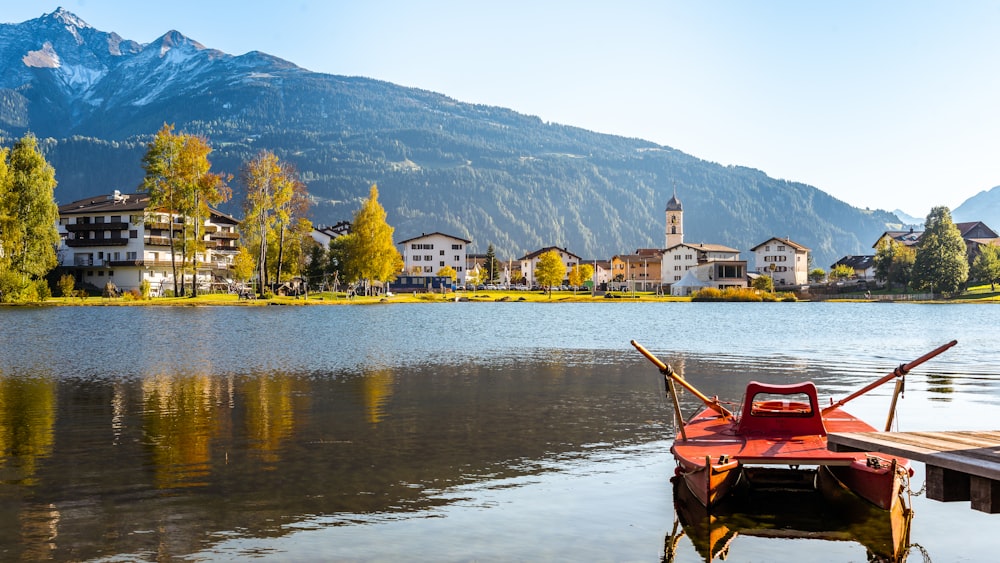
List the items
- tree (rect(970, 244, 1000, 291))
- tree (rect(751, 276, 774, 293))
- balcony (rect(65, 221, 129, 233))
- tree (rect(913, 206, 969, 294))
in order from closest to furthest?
balcony (rect(65, 221, 129, 233))
tree (rect(913, 206, 969, 294))
tree (rect(970, 244, 1000, 291))
tree (rect(751, 276, 774, 293))

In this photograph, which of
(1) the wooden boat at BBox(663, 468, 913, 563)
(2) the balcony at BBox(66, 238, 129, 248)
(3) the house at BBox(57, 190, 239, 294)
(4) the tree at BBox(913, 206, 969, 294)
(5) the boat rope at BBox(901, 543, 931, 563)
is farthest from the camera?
(4) the tree at BBox(913, 206, 969, 294)

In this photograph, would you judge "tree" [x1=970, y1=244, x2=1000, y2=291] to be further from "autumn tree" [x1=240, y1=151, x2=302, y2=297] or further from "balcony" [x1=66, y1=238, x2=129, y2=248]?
"balcony" [x1=66, y1=238, x2=129, y2=248]

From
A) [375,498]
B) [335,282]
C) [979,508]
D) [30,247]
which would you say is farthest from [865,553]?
[335,282]

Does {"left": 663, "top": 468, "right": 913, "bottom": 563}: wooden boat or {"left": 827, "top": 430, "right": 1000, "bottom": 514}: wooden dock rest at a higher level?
{"left": 827, "top": 430, "right": 1000, "bottom": 514}: wooden dock

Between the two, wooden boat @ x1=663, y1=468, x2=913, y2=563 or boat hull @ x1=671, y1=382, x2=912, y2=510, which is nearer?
wooden boat @ x1=663, y1=468, x2=913, y2=563

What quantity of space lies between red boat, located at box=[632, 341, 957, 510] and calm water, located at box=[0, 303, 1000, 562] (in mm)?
934

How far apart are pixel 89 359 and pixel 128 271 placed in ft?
321

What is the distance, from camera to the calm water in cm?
1536

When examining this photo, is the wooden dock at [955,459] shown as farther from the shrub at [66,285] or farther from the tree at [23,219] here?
the shrub at [66,285]

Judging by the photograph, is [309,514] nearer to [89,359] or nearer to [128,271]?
[89,359]

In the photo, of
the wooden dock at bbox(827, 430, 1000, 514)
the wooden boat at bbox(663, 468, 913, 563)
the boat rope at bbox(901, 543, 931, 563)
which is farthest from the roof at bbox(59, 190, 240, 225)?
the wooden dock at bbox(827, 430, 1000, 514)

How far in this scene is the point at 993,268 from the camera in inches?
6481

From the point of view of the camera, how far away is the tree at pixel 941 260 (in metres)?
158

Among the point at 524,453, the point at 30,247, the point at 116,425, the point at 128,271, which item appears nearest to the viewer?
the point at 524,453
